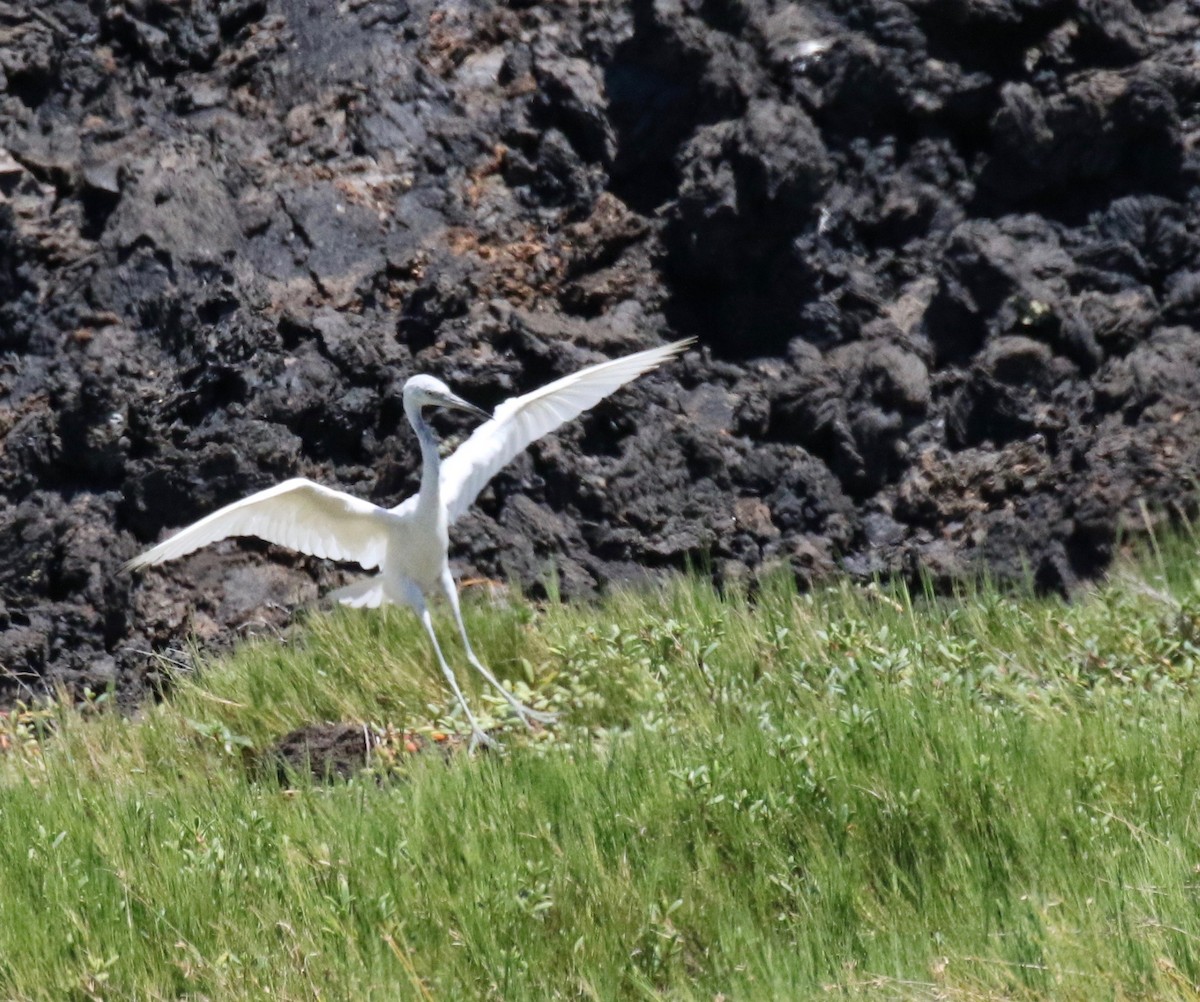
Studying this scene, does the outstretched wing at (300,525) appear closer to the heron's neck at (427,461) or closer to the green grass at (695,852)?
the heron's neck at (427,461)

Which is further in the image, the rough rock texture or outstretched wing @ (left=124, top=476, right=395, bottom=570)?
the rough rock texture

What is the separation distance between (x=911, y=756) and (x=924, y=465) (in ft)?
8.78

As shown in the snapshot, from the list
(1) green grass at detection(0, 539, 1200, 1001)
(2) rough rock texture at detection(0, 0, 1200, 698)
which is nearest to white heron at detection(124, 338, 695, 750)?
(2) rough rock texture at detection(0, 0, 1200, 698)

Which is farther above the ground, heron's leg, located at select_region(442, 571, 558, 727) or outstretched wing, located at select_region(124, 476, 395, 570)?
outstretched wing, located at select_region(124, 476, 395, 570)

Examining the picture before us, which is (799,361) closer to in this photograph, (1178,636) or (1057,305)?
(1057,305)

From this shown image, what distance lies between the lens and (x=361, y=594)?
729 centimetres

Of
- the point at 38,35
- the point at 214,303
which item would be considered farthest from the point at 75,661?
the point at 38,35

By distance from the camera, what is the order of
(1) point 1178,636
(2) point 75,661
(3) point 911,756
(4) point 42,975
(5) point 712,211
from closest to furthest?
(4) point 42,975 < (3) point 911,756 < (1) point 1178,636 < (2) point 75,661 < (5) point 712,211

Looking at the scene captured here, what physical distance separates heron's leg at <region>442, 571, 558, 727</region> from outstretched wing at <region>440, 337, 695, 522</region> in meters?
0.35

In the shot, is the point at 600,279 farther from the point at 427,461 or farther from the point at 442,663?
the point at 442,663

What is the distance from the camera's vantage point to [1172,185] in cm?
800

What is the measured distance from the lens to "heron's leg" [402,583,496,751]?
20.5ft

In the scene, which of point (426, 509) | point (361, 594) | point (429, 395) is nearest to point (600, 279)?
point (429, 395)

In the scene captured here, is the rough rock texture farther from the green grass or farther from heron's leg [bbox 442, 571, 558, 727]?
the green grass
